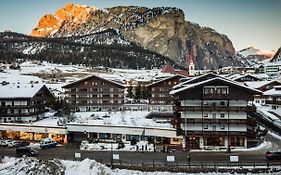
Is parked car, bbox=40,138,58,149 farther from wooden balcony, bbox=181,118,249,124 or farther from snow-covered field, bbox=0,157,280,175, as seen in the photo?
wooden balcony, bbox=181,118,249,124

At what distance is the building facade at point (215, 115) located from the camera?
2327 centimetres

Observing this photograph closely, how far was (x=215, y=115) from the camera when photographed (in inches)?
931

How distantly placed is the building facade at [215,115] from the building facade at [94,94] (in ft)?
68.4

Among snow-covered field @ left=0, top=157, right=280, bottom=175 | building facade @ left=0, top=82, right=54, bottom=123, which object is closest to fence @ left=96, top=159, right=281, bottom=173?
snow-covered field @ left=0, top=157, right=280, bottom=175

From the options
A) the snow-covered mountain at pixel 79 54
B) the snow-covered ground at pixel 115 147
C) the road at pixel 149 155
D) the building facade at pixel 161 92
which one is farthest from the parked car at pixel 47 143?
the snow-covered mountain at pixel 79 54

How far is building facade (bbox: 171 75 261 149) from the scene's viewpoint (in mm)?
23266

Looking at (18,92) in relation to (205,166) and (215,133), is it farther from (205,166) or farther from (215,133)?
(205,166)

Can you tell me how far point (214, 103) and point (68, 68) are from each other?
8026 cm

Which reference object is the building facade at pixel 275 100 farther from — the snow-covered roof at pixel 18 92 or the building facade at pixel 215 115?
the snow-covered roof at pixel 18 92

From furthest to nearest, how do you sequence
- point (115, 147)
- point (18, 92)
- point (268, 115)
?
point (18, 92) < point (268, 115) < point (115, 147)

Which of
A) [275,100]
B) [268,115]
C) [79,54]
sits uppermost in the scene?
[79,54]

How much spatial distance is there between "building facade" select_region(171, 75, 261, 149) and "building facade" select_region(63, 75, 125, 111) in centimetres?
2085

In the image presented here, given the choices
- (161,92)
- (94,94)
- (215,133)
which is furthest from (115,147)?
(94,94)

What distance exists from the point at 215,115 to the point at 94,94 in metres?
22.6
